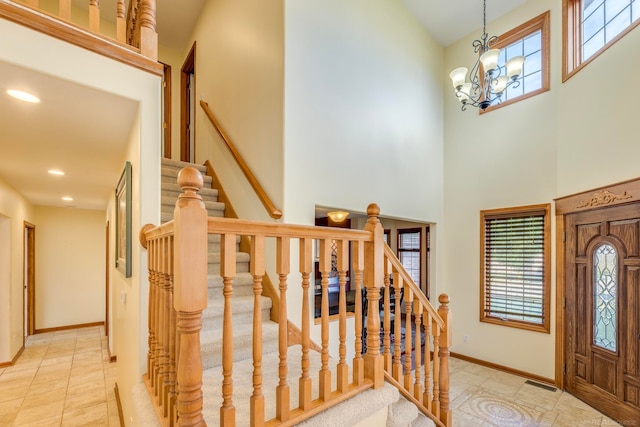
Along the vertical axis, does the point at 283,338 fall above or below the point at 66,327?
above

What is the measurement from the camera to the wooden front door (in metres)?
2.90

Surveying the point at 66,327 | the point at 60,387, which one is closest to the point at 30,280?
the point at 66,327

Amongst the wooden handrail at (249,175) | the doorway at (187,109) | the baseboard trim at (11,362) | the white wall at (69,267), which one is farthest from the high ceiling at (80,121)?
the baseboard trim at (11,362)

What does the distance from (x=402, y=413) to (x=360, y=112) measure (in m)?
2.90

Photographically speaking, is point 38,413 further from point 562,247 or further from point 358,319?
point 562,247

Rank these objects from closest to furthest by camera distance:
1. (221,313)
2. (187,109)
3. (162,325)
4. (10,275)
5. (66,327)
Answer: (162,325) < (221,313) < (10,275) < (187,109) < (66,327)

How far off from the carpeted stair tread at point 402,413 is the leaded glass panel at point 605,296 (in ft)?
8.56

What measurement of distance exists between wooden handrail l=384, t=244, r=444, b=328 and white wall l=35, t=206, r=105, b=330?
6.81 metres

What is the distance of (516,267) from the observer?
4156 mm

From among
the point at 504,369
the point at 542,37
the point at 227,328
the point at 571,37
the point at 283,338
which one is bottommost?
the point at 504,369

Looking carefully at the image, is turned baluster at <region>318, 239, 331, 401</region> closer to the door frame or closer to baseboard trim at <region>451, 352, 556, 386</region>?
the door frame

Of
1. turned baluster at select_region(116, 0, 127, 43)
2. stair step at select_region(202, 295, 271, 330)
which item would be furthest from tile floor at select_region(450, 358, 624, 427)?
turned baluster at select_region(116, 0, 127, 43)

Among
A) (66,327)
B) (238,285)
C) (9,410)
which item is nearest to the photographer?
(238,285)

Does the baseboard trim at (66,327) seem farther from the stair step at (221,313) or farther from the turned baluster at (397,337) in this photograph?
the turned baluster at (397,337)
